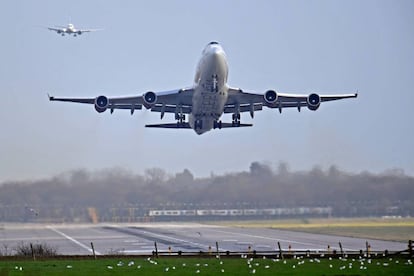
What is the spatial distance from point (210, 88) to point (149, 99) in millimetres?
4656

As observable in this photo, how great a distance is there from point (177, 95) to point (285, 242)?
15.4 m

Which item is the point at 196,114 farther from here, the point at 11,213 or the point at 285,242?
the point at 11,213

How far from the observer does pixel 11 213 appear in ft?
276

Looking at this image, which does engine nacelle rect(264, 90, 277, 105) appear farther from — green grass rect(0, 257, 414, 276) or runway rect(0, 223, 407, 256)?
green grass rect(0, 257, 414, 276)

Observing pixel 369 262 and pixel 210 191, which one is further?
pixel 210 191

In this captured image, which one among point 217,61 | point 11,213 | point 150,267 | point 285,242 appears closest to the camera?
point 150,267

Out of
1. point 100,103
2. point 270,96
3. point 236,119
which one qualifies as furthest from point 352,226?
point 100,103

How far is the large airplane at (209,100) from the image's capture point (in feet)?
178

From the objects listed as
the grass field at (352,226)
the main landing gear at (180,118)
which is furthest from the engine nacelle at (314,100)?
the grass field at (352,226)

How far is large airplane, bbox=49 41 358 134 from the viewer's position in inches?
2131

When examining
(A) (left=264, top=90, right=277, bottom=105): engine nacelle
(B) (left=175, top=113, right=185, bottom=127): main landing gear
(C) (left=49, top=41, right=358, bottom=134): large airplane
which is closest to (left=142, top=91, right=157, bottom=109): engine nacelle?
(C) (left=49, top=41, right=358, bottom=134): large airplane

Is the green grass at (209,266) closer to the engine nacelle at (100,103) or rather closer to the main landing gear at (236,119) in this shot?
the engine nacelle at (100,103)

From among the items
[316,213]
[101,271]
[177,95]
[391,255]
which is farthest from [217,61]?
[316,213]

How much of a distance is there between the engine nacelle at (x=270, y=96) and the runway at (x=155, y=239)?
32.4 ft
